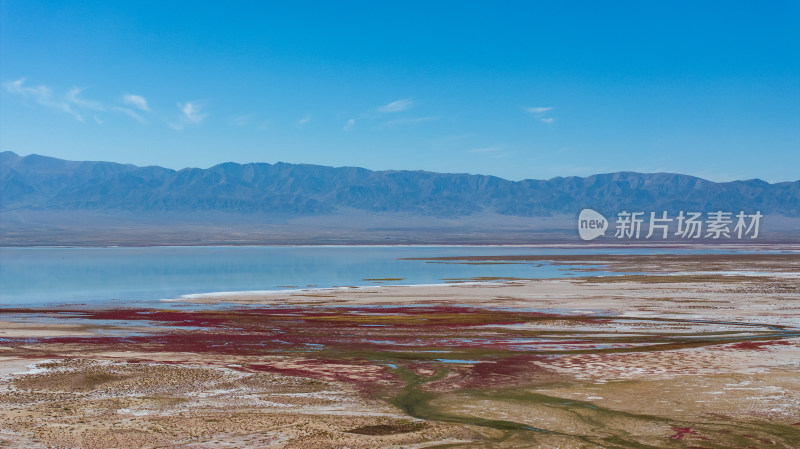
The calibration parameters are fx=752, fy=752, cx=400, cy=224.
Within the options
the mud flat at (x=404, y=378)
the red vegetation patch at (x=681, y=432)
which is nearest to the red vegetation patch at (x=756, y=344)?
the mud flat at (x=404, y=378)

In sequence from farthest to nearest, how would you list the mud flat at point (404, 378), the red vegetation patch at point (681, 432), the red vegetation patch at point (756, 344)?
the red vegetation patch at point (756, 344) → the mud flat at point (404, 378) → the red vegetation patch at point (681, 432)

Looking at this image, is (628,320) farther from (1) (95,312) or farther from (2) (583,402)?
(1) (95,312)

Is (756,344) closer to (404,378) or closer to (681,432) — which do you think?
(681,432)

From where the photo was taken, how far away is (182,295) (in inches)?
1629

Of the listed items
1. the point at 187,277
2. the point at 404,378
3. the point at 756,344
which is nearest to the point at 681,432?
the point at 404,378

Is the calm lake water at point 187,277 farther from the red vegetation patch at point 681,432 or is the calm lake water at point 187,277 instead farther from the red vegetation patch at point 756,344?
the red vegetation patch at point 681,432

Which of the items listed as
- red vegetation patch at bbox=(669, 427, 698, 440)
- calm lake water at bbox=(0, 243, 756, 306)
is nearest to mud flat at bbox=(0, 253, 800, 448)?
red vegetation patch at bbox=(669, 427, 698, 440)

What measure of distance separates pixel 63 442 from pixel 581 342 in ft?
49.1

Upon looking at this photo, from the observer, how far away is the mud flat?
11.8 meters

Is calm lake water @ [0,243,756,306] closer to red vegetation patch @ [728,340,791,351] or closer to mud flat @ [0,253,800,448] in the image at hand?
mud flat @ [0,253,800,448]

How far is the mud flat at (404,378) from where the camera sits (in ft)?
38.8

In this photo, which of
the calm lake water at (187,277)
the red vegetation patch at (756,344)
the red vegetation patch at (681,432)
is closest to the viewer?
the red vegetation patch at (681,432)

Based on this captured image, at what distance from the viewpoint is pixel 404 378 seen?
16484mm

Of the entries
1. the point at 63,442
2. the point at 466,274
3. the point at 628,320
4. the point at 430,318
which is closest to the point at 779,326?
the point at 628,320
